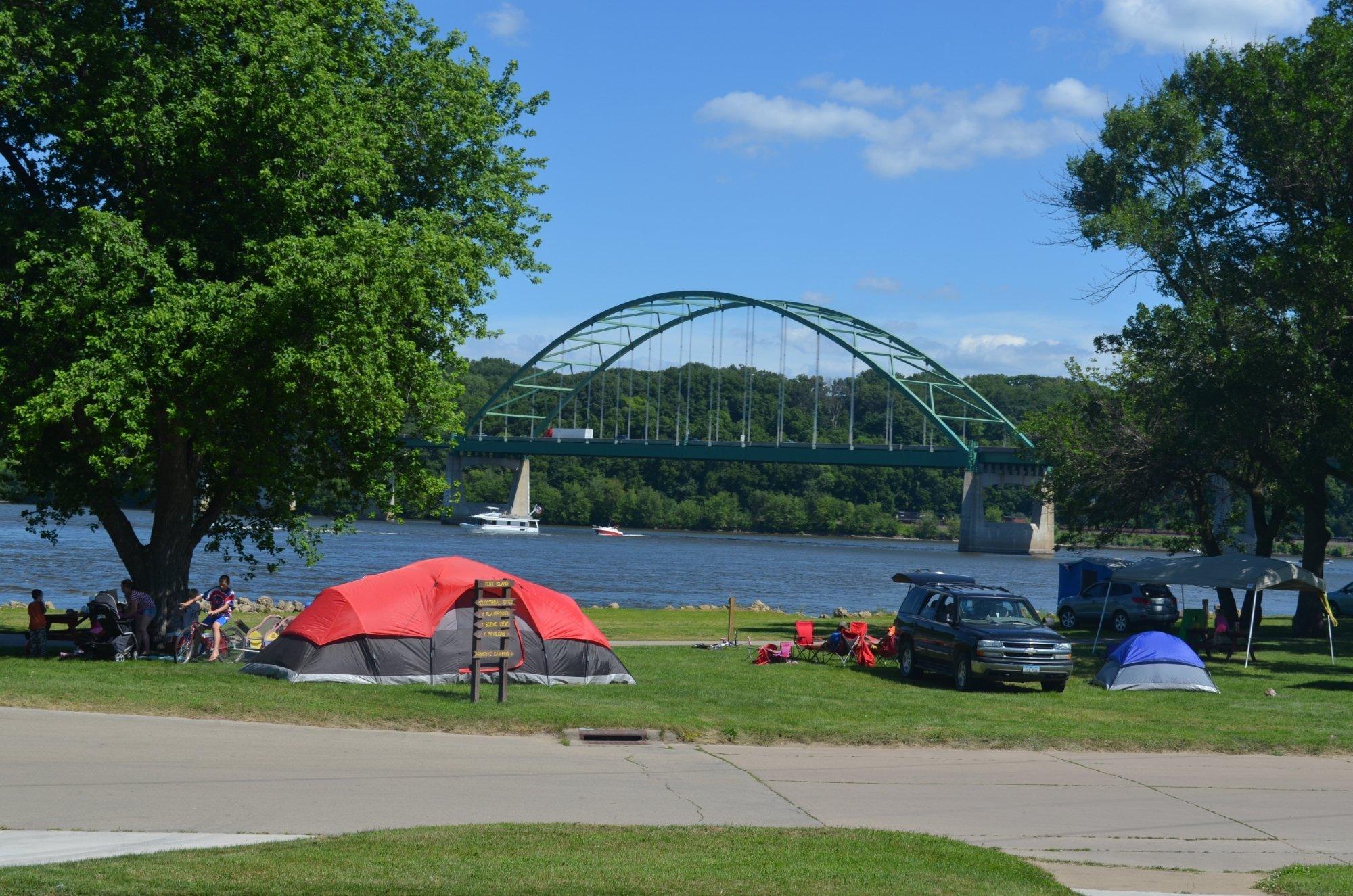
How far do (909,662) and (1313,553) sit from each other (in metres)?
14.0

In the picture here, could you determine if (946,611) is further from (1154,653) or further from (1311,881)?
(1311,881)

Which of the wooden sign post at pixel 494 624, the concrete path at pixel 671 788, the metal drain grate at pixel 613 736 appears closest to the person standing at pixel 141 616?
the concrete path at pixel 671 788

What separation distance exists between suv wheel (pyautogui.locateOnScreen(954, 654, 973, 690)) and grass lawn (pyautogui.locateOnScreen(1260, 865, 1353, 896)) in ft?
31.9

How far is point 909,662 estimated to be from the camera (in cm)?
2036

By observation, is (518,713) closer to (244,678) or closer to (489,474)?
(244,678)

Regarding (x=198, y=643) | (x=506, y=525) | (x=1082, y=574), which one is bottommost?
(x=506, y=525)

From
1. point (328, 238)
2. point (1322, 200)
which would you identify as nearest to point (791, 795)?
point (328, 238)

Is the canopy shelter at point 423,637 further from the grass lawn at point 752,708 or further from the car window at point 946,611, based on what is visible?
the car window at point 946,611

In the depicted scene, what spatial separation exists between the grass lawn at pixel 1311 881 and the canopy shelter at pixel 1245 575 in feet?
50.3

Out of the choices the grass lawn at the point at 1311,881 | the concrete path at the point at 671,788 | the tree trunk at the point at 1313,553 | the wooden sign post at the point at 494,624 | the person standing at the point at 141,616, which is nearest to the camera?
the grass lawn at the point at 1311,881

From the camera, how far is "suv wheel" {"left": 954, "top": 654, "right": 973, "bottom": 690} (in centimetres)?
1839

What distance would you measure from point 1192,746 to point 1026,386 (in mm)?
122001

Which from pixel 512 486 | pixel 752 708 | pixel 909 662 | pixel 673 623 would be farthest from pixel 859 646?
pixel 512 486

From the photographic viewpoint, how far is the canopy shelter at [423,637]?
16.2 m
